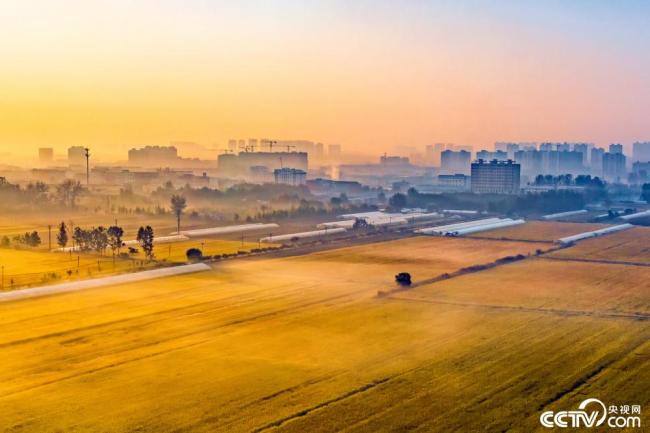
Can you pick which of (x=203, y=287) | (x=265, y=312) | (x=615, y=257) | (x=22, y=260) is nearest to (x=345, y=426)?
(x=265, y=312)

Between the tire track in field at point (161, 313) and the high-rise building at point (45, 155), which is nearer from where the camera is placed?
the tire track in field at point (161, 313)

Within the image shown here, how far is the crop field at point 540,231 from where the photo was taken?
46.3 metres

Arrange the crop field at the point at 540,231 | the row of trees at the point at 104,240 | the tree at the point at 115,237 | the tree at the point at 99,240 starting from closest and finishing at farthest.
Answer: the row of trees at the point at 104,240, the tree at the point at 115,237, the tree at the point at 99,240, the crop field at the point at 540,231

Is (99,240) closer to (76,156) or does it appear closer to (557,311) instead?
(557,311)

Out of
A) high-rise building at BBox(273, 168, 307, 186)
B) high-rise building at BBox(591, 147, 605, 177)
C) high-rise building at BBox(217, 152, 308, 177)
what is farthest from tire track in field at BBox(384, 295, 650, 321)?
high-rise building at BBox(591, 147, 605, 177)

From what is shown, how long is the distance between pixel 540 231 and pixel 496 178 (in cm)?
4197

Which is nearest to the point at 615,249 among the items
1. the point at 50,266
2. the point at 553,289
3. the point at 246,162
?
the point at 553,289

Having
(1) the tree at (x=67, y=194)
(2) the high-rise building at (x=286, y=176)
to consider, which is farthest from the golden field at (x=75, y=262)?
(2) the high-rise building at (x=286, y=176)

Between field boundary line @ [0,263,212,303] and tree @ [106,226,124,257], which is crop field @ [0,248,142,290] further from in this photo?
field boundary line @ [0,263,212,303]

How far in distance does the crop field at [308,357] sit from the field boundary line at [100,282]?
1.94 ft

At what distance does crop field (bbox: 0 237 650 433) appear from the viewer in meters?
13.4

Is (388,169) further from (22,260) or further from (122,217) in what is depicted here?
(22,260)

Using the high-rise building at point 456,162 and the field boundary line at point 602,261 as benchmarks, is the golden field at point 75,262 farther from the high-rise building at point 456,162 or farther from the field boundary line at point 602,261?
the high-rise building at point 456,162

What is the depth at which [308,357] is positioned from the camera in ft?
56.5
